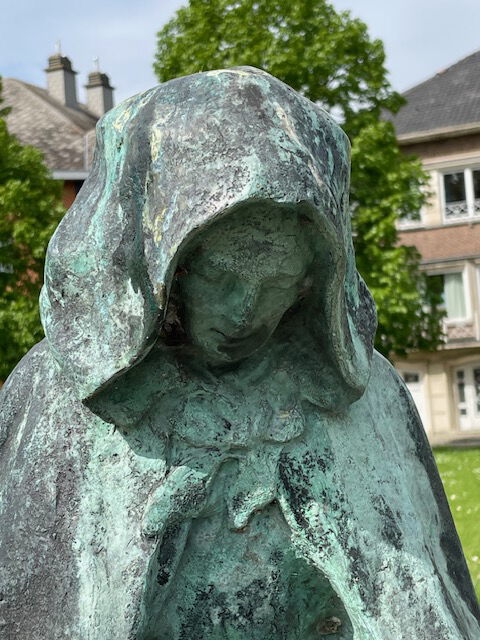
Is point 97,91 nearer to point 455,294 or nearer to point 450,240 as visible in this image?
point 450,240

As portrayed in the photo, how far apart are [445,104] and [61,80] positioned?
586 inches

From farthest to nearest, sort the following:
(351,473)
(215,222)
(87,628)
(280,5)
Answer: (280,5) < (351,473) < (87,628) < (215,222)

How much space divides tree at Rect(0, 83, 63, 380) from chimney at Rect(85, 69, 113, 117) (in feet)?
Answer: 72.0

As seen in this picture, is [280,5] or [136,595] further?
[280,5]

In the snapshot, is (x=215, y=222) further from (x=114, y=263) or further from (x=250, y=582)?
(x=250, y=582)

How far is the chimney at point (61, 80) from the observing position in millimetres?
39875

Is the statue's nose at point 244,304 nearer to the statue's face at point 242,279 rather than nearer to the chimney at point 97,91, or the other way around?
the statue's face at point 242,279

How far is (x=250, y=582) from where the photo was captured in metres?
1.95

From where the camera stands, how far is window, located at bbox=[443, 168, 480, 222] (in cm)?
3366

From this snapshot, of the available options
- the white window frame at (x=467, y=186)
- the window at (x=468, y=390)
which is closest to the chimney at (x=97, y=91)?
the white window frame at (x=467, y=186)

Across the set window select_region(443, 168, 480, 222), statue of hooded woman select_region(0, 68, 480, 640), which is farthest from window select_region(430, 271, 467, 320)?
statue of hooded woman select_region(0, 68, 480, 640)

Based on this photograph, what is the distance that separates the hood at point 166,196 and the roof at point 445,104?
104ft

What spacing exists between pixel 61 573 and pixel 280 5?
2065 centimetres

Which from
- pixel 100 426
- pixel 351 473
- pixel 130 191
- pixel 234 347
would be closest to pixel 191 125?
pixel 130 191
